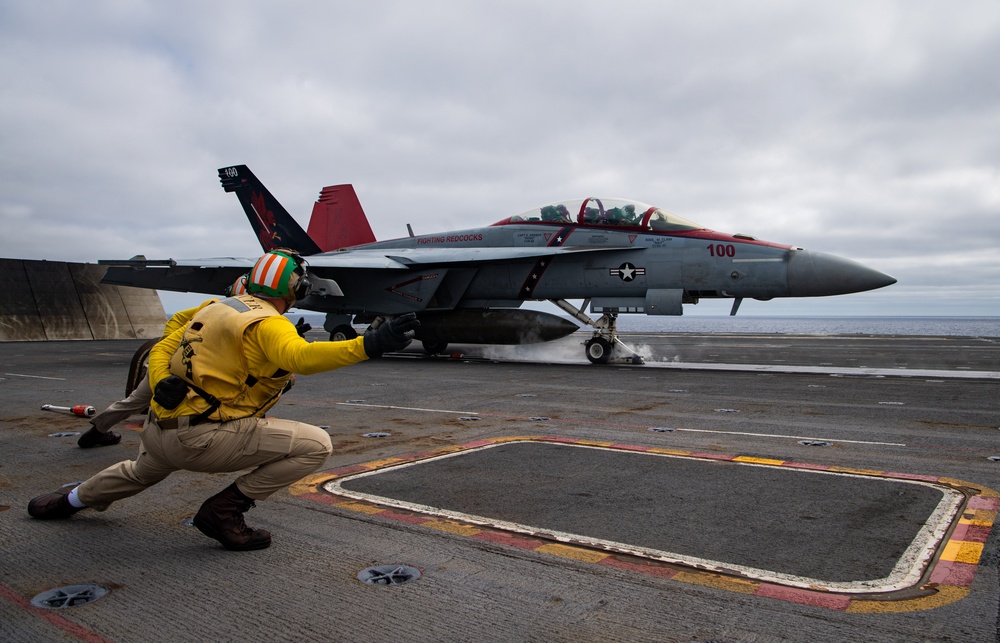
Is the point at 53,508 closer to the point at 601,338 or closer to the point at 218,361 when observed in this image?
the point at 218,361

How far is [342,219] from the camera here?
22.5 m

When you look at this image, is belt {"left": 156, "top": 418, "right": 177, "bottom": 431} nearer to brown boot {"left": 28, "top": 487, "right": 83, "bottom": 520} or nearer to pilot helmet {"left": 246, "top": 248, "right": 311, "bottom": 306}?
pilot helmet {"left": 246, "top": 248, "right": 311, "bottom": 306}

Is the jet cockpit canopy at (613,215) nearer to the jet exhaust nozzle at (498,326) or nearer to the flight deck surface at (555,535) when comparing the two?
the jet exhaust nozzle at (498,326)

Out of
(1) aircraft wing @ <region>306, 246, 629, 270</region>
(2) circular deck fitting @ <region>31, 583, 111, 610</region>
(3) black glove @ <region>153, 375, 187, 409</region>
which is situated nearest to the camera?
(2) circular deck fitting @ <region>31, 583, 111, 610</region>

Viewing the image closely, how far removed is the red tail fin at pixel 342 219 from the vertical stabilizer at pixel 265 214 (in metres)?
0.68

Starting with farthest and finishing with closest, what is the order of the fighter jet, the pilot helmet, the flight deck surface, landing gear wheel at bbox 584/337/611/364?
landing gear wheel at bbox 584/337/611/364
the fighter jet
the pilot helmet
the flight deck surface

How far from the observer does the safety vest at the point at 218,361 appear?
347 cm

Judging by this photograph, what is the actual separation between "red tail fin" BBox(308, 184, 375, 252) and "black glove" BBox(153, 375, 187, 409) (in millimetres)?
19481

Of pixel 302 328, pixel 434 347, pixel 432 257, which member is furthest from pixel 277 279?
pixel 434 347

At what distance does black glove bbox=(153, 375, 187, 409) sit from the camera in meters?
3.38

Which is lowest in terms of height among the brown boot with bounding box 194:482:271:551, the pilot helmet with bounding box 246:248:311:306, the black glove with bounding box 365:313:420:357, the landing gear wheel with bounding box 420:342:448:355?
the brown boot with bounding box 194:482:271:551

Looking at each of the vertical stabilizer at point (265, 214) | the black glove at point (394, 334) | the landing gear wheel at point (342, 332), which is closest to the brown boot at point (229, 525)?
the black glove at point (394, 334)

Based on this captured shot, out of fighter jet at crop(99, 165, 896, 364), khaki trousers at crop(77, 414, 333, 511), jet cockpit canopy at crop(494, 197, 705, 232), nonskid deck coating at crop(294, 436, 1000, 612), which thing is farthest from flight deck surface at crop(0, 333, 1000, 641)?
jet cockpit canopy at crop(494, 197, 705, 232)

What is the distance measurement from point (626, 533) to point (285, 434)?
75.1 inches
